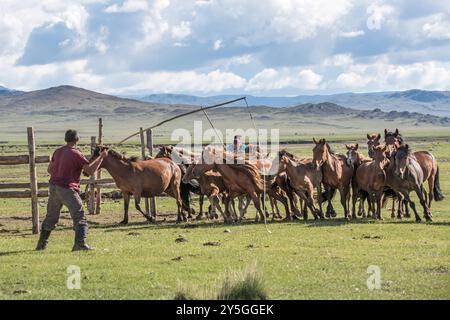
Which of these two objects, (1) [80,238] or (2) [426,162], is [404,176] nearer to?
(2) [426,162]

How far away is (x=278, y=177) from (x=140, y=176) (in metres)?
4.15

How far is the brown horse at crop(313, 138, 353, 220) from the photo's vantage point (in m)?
21.3

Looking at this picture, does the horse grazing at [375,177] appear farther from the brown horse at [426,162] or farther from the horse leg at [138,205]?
the horse leg at [138,205]

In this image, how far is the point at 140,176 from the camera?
69.5 ft

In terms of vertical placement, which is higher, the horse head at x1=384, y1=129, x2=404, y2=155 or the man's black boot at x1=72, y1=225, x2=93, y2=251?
the horse head at x1=384, y1=129, x2=404, y2=155

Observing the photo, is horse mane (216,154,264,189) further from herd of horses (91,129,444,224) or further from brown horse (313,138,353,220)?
brown horse (313,138,353,220)

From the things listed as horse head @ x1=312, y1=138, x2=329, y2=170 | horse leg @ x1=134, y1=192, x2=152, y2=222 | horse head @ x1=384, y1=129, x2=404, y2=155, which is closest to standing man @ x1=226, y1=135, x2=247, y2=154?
horse head @ x1=312, y1=138, x2=329, y2=170

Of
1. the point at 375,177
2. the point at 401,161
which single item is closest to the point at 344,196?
the point at 375,177

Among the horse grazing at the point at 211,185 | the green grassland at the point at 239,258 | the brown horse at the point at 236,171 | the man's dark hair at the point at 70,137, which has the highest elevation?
the man's dark hair at the point at 70,137

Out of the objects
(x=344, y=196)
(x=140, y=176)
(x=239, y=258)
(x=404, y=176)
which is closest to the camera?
(x=239, y=258)

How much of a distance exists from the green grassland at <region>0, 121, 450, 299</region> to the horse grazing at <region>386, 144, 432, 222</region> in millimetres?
941

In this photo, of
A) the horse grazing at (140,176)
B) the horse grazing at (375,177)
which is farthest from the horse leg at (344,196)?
the horse grazing at (140,176)

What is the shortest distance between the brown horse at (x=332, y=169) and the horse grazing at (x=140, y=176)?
438 cm

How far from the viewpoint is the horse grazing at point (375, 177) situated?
2097cm
